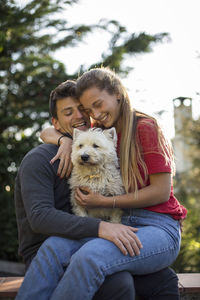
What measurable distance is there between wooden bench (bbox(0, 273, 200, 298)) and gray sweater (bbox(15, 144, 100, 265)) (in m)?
0.48

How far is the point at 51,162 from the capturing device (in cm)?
281

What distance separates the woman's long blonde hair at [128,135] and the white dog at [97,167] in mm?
300

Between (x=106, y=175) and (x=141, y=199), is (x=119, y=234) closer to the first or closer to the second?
(x=141, y=199)

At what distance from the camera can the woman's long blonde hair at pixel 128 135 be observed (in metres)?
2.75

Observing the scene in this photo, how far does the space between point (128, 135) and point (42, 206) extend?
0.91 metres

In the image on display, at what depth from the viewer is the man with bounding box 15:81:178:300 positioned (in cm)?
224

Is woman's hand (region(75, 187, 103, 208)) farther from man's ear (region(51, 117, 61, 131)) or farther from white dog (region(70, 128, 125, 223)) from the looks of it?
man's ear (region(51, 117, 61, 131))

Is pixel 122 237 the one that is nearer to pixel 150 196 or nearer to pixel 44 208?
pixel 150 196

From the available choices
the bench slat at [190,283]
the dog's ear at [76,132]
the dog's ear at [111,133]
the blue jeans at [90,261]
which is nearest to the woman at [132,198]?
the blue jeans at [90,261]

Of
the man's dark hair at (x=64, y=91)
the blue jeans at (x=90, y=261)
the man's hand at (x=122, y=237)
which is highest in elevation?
the man's dark hair at (x=64, y=91)

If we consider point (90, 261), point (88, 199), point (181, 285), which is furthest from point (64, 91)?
point (181, 285)

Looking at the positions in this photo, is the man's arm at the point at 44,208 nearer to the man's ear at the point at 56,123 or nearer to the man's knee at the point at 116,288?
the man's knee at the point at 116,288

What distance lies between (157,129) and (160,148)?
0.18 meters

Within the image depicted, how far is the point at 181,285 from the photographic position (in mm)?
3051
